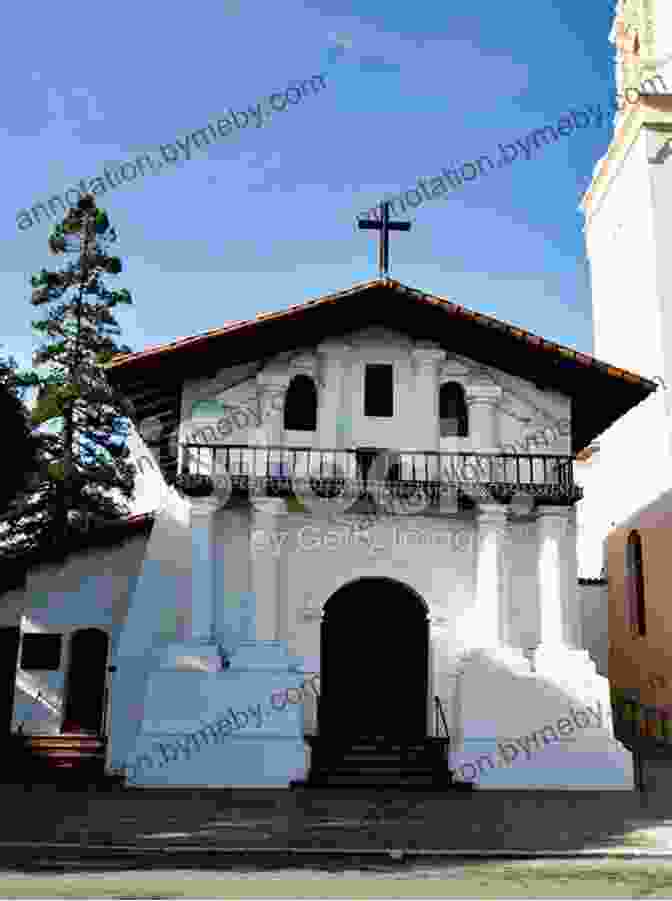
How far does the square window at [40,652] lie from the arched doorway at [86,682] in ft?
1.02

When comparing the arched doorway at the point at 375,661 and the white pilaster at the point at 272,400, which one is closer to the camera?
the arched doorway at the point at 375,661

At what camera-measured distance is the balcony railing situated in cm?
1600

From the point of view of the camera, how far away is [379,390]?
17.3 m

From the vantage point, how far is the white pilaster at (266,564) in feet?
51.4

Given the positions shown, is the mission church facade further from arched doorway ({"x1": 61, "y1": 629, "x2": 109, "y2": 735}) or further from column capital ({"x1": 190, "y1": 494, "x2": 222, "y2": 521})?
arched doorway ({"x1": 61, "y1": 629, "x2": 109, "y2": 735})

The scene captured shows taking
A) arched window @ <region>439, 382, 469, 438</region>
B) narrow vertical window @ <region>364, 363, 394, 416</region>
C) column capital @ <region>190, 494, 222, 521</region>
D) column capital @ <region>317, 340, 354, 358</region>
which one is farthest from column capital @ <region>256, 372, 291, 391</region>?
arched window @ <region>439, 382, 469, 438</region>

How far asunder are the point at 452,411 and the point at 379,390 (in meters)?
1.45

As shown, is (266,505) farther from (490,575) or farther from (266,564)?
(490,575)

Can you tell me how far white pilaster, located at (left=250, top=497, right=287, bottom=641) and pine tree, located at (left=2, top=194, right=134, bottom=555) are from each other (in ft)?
37.1

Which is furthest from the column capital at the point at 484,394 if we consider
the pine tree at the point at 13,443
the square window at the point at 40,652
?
the square window at the point at 40,652

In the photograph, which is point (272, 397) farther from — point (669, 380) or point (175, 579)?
point (669, 380)

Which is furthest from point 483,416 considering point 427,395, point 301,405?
point 301,405

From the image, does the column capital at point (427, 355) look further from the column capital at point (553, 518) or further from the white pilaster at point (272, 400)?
the column capital at point (553, 518)

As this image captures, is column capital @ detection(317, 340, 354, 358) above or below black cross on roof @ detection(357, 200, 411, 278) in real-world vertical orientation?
below
